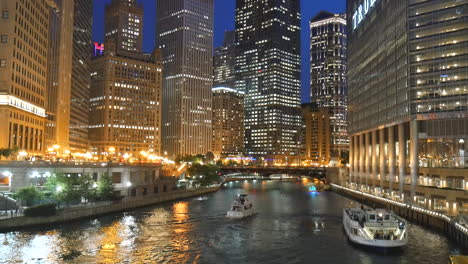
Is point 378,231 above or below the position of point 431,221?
above

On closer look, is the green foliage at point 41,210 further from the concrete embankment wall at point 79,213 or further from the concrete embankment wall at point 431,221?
the concrete embankment wall at point 431,221

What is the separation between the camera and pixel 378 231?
227 ft

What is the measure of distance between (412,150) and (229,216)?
1958 inches

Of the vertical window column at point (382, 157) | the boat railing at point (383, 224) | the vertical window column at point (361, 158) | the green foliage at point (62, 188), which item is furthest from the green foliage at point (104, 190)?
the vertical window column at point (361, 158)

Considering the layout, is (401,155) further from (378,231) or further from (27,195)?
(27,195)

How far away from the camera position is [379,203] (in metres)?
124

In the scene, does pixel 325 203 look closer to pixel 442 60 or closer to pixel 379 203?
pixel 379 203

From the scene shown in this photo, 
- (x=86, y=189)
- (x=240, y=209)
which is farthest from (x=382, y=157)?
(x=86, y=189)

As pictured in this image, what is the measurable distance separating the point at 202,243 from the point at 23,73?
98.9 meters

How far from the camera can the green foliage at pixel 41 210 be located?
78500 millimetres

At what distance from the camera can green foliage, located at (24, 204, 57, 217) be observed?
78.5 metres

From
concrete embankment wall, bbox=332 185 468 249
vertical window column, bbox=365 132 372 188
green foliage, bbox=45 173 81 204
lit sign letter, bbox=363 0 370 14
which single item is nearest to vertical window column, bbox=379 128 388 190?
concrete embankment wall, bbox=332 185 468 249

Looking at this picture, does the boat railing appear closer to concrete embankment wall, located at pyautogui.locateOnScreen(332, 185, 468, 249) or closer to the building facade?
concrete embankment wall, located at pyautogui.locateOnScreen(332, 185, 468, 249)

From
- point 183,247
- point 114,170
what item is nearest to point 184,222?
point 183,247
